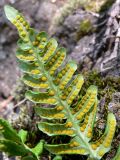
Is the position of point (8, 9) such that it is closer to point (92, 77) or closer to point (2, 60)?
point (92, 77)

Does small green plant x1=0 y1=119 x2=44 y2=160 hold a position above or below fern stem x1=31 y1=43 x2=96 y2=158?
below

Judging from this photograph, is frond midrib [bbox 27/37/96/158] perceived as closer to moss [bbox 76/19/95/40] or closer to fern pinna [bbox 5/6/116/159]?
fern pinna [bbox 5/6/116/159]

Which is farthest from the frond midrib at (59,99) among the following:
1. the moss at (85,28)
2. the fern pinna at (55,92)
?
the moss at (85,28)

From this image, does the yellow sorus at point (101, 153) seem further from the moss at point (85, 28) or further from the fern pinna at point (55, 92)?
the moss at point (85, 28)

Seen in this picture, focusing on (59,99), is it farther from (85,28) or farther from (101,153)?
(85,28)

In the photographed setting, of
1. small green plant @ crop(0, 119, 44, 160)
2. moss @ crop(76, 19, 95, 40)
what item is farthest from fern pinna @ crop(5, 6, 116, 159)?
moss @ crop(76, 19, 95, 40)

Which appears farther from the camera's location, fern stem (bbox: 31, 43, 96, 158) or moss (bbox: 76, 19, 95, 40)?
moss (bbox: 76, 19, 95, 40)

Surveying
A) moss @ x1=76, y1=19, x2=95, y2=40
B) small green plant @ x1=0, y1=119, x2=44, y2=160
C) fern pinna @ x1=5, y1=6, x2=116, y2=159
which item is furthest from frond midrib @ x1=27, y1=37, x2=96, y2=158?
moss @ x1=76, y1=19, x2=95, y2=40

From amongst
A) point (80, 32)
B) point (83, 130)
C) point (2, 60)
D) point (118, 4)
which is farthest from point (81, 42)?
point (83, 130)
